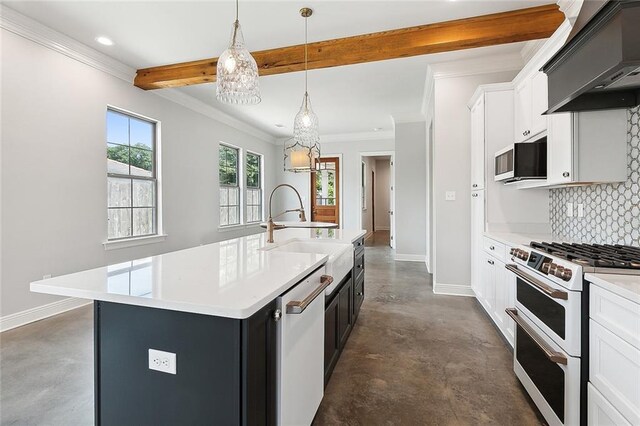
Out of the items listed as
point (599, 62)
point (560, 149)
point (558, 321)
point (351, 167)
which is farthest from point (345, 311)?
point (351, 167)

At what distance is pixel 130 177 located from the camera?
13.6 feet

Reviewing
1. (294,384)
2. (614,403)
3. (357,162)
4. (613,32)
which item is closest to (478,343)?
(614,403)

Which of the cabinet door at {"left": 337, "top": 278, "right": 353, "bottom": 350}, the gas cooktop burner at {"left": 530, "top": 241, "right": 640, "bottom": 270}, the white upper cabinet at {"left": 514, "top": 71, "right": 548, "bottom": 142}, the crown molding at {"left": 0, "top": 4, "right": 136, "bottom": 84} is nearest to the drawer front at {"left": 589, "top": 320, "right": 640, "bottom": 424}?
the gas cooktop burner at {"left": 530, "top": 241, "right": 640, "bottom": 270}

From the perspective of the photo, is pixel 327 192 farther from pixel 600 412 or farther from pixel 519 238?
pixel 600 412

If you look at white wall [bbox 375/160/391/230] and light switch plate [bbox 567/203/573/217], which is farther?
white wall [bbox 375/160/391/230]

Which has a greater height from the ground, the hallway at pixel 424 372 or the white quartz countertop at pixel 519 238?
the white quartz countertop at pixel 519 238

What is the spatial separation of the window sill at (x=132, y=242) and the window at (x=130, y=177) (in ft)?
0.33

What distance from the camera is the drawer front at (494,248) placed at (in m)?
2.49

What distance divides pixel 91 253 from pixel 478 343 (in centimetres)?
412

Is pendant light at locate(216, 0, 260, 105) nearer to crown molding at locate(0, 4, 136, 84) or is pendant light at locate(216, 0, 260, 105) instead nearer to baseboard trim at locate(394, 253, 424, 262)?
crown molding at locate(0, 4, 136, 84)

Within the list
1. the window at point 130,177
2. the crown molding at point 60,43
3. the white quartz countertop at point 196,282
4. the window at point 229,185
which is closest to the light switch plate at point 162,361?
the white quartz countertop at point 196,282

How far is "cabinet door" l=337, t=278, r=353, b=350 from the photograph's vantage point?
223 centimetres

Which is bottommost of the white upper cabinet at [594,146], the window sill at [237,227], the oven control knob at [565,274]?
the window sill at [237,227]

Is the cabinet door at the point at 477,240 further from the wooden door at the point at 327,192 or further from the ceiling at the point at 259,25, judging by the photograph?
the wooden door at the point at 327,192
